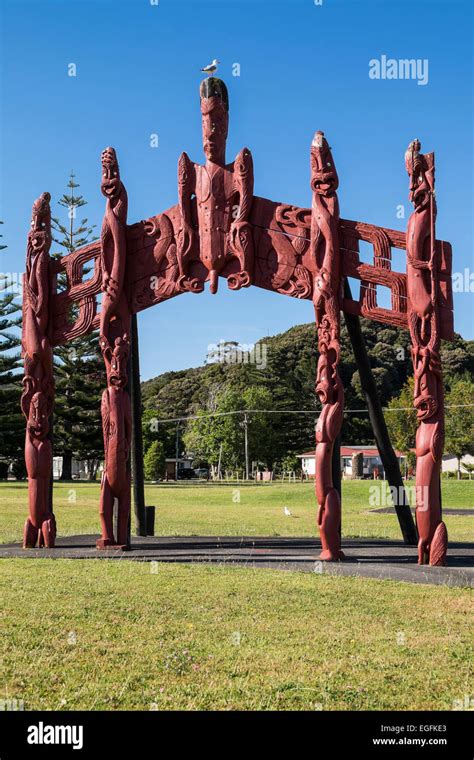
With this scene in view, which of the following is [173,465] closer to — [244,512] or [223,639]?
[244,512]

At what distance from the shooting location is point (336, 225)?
32.5ft

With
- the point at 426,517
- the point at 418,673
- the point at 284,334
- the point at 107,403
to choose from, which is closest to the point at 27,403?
the point at 107,403

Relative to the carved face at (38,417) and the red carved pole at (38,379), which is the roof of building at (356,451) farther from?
the carved face at (38,417)

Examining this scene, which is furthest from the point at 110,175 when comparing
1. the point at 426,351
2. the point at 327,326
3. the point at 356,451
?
the point at 356,451

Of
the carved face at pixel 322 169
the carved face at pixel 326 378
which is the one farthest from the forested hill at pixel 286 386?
the carved face at pixel 326 378

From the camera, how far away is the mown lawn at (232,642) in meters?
4.42

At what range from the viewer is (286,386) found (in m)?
48.6

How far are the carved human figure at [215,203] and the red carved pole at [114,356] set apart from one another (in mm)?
793

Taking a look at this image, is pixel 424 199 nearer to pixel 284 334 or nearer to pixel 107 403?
pixel 107 403

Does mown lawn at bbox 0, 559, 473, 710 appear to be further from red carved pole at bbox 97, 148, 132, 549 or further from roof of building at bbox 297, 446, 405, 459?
roof of building at bbox 297, 446, 405, 459

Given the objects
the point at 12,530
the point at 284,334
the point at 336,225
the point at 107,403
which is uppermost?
the point at 284,334

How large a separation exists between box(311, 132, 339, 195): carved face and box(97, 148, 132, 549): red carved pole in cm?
249

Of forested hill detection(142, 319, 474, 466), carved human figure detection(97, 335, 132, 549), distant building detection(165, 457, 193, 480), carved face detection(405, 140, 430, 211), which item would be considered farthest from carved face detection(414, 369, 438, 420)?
distant building detection(165, 457, 193, 480)

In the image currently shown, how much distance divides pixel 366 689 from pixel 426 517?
15.8 ft
